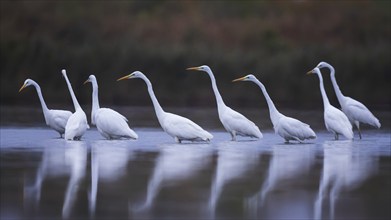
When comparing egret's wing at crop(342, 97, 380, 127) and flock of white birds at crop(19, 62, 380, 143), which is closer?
flock of white birds at crop(19, 62, 380, 143)

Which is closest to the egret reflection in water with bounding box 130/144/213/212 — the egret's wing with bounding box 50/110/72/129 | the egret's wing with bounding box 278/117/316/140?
the egret's wing with bounding box 278/117/316/140

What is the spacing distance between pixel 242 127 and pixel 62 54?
16.3 metres

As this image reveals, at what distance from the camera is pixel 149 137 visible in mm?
16688

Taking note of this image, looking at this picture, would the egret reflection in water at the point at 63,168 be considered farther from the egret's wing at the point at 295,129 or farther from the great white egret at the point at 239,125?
the egret's wing at the point at 295,129

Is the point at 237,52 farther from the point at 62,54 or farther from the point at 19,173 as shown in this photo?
Result: the point at 19,173

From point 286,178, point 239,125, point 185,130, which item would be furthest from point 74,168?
point 239,125

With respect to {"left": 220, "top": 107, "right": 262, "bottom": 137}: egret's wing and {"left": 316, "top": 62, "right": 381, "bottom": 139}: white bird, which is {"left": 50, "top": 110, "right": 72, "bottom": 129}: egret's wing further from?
{"left": 316, "top": 62, "right": 381, "bottom": 139}: white bird

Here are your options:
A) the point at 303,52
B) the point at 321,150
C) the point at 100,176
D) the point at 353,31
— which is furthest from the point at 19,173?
the point at 353,31

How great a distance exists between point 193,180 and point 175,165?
4.54 feet

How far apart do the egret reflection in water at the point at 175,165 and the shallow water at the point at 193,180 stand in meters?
0.01

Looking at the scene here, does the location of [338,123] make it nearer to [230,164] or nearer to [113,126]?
[113,126]

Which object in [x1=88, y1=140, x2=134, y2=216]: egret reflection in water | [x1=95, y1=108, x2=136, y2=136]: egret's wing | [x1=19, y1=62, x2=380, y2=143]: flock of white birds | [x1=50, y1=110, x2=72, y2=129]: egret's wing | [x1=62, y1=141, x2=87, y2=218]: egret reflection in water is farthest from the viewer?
[x1=50, y1=110, x2=72, y2=129]: egret's wing

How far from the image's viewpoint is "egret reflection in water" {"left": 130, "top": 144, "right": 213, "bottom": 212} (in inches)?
393

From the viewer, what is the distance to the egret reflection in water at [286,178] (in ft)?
29.1
